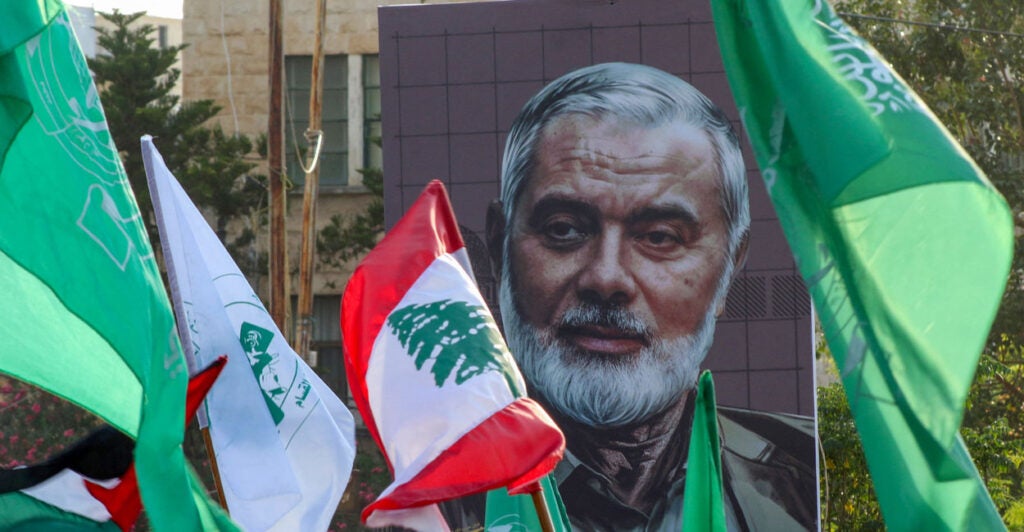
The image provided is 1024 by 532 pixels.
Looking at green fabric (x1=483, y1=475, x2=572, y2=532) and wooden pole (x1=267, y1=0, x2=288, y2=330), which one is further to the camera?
wooden pole (x1=267, y1=0, x2=288, y2=330)

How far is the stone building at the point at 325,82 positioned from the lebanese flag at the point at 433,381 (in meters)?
12.6

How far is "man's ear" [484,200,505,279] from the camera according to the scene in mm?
12250

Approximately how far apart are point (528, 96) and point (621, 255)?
130 cm

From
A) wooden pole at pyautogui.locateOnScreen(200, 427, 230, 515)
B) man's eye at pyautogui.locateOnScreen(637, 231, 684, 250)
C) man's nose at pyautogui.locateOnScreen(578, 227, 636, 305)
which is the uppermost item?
man's eye at pyautogui.locateOnScreen(637, 231, 684, 250)

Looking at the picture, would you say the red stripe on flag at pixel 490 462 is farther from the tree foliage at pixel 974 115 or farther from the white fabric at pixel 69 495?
the tree foliage at pixel 974 115

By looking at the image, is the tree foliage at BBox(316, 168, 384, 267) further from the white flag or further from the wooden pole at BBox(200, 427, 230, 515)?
the wooden pole at BBox(200, 427, 230, 515)

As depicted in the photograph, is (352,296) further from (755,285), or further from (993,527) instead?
(755,285)

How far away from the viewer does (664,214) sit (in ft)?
39.4

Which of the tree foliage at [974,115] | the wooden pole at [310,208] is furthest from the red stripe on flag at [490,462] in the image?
the wooden pole at [310,208]

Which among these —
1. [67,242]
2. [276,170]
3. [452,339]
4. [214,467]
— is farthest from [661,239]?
[67,242]

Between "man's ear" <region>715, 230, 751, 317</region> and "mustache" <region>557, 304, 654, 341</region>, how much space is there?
0.51 meters

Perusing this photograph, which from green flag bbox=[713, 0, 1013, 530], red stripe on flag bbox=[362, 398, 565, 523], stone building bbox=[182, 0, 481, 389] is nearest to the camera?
green flag bbox=[713, 0, 1013, 530]

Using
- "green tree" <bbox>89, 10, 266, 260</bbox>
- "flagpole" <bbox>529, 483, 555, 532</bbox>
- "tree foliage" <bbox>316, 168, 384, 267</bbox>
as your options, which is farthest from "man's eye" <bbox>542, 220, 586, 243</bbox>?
"flagpole" <bbox>529, 483, 555, 532</bbox>

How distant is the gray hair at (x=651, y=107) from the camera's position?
1204 cm
